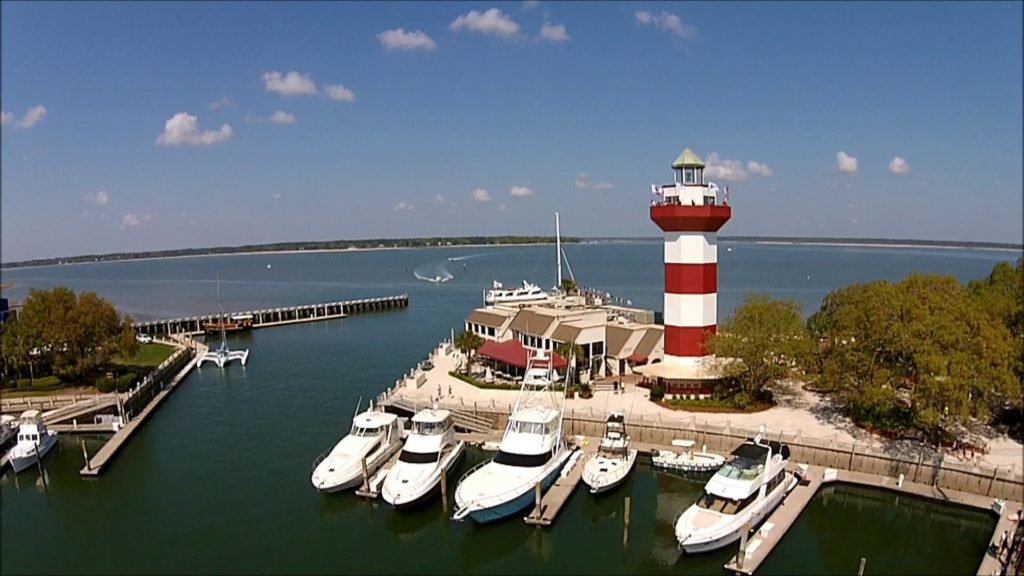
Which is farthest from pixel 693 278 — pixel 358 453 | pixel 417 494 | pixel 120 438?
pixel 120 438

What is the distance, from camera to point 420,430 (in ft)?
97.6

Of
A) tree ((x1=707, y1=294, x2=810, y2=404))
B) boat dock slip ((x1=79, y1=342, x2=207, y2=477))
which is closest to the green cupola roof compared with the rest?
tree ((x1=707, y1=294, x2=810, y2=404))

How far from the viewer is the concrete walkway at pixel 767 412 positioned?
28.5 metres

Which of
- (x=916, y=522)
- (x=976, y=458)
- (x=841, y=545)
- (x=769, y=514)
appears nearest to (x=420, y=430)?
(x=769, y=514)

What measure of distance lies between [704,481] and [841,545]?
20.5 feet

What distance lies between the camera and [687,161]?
39.4 meters

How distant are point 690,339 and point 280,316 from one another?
6651 centimetres

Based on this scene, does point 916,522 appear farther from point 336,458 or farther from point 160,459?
point 160,459

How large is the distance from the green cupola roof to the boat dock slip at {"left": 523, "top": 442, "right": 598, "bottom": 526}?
737 inches

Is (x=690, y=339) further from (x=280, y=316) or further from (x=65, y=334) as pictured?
(x=280, y=316)

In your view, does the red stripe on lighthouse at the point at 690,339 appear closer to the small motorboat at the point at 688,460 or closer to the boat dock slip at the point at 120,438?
the small motorboat at the point at 688,460

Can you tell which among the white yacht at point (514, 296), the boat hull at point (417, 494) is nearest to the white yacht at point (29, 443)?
the boat hull at point (417, 494)

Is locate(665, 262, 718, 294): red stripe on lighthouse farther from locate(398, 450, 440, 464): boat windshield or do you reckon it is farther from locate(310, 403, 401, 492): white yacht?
locate(398, 450, 440, 464): boat windshield

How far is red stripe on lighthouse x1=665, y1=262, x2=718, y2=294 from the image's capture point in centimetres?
3916
